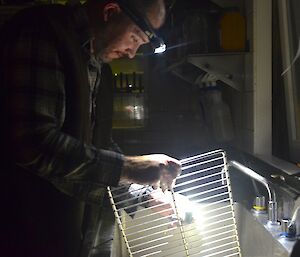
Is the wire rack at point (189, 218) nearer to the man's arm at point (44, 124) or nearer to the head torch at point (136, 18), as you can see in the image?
the man's arm at point (44, 124)

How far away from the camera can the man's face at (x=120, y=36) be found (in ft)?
2.96

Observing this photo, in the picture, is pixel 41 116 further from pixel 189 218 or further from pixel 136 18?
pixel 189 218

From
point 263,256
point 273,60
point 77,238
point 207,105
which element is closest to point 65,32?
point 77,238

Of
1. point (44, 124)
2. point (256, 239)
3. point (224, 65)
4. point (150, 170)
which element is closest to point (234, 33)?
point (224, 65)

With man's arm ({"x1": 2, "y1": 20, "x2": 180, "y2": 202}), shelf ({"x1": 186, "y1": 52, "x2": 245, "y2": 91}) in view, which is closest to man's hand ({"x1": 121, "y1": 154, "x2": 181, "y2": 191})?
man's arm ({"x1": 2, "y1": 20, "x2": 180, "y2": 202})

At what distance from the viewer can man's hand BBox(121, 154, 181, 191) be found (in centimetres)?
87

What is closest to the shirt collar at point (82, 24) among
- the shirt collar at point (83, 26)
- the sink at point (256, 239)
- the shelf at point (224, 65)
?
the shirt collar at point (83, 26)

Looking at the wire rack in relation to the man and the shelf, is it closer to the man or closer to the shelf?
the man

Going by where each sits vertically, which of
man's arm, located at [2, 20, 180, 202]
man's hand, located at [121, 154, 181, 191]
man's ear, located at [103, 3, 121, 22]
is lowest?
man's hand, located at [121, 154, 181, 191]

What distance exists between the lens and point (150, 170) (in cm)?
87

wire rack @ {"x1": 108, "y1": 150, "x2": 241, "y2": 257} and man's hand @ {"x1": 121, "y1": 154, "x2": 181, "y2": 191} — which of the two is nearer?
man's hand @ {"x1": 121, "y1": 154, "x2": 181, "y2": 191}

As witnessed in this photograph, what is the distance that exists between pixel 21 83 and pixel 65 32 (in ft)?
0.46

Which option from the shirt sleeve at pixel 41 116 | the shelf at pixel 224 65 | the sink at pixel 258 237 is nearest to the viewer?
the shirt sleeve at pixel 41 116

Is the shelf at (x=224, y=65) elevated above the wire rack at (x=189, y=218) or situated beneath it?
elevated above
